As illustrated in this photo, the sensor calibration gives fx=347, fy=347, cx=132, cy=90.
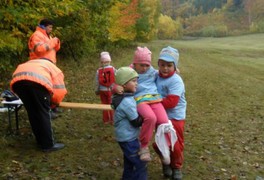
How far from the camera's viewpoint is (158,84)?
17.8 feet

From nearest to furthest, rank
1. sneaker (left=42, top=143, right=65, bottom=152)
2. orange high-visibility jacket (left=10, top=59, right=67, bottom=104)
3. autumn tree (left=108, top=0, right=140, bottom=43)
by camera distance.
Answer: orange high-visibility jacket (left=10, top=59, right=67, bottom=104) → sneaker (left=42, top=143, right=65, bottom=152) → autumn tree (left=108, top=0, right=140, bottom=43)

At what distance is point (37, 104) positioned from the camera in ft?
19.6

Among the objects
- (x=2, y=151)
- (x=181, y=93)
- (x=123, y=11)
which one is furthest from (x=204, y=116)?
(x=123, y=11)

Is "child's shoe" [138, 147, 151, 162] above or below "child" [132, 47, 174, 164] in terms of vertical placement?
below

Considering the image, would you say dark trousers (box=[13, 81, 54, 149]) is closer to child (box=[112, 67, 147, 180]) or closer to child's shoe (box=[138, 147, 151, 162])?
child (box=[112, 67, 147, 180])

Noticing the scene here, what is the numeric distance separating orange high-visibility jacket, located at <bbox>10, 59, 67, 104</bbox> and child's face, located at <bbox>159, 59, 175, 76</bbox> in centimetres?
184

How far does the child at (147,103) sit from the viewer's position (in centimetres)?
485

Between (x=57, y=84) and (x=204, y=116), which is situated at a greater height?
(x=57, y=84)

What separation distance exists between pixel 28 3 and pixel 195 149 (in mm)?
4872

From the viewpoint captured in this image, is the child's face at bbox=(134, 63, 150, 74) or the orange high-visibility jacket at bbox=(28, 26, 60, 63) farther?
the orange high-visibility jacket at bbox=(28, 26, 60, 63)

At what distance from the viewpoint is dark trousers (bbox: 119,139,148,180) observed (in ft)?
15.9

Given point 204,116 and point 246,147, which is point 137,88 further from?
point 204,116

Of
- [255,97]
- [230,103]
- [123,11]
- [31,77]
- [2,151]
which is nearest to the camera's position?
[31,77]

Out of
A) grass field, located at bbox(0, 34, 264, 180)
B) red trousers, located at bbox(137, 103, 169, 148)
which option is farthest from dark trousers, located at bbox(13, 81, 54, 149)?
red trousers, located at bbox(137, 103, 169, 148)
